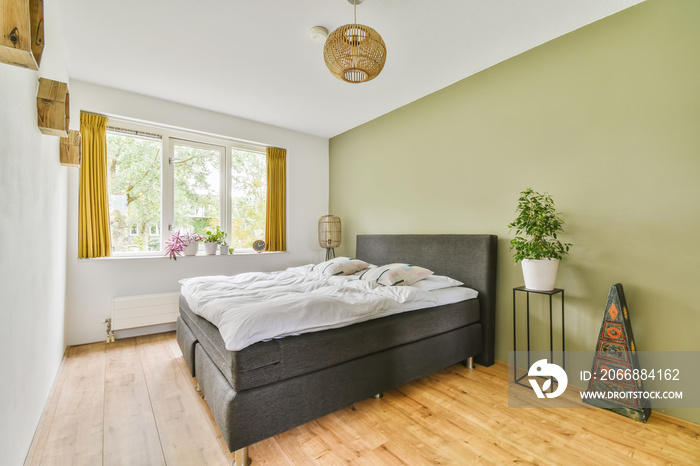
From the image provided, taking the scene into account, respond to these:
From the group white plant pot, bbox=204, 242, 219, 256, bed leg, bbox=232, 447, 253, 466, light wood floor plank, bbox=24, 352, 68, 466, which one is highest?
white plant pot, bbox=204, 242, 219, 256

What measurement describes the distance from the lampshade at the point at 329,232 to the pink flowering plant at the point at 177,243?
1.69 m

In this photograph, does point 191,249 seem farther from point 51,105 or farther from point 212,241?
point 51,105

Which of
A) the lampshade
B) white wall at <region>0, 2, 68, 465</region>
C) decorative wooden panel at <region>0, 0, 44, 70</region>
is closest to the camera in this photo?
decorative wooden panel at <region>0, 0, 44, 70</region>

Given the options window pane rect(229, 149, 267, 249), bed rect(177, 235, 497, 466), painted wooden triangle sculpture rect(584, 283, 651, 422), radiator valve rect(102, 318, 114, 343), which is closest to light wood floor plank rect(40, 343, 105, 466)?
radiator valve rect(102, 318, 114, 343)

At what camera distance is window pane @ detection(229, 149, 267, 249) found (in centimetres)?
416

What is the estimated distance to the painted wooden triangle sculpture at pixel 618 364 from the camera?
1.88 meters

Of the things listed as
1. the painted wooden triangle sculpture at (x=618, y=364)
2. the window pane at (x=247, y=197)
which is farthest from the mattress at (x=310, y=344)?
the window pane at (x=247, y=197)

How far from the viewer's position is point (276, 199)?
14.5 ft

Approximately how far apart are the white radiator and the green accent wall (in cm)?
303

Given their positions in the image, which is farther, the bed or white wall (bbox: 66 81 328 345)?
white wall (bbox: 66 81 328 345)

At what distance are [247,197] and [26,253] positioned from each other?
8.97 feet

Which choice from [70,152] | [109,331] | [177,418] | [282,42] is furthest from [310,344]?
[109,331]

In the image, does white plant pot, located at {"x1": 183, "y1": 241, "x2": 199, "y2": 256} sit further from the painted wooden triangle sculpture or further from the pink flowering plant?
the painted wooden triangle sculpture

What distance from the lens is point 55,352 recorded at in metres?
2.41
